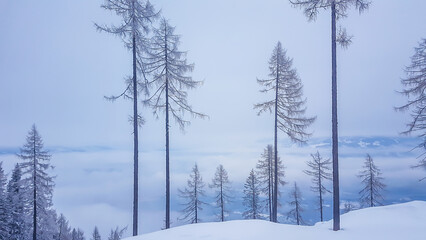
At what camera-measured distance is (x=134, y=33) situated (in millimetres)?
13305

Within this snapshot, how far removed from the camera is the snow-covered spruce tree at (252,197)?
31.9 m

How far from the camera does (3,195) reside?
24.5m

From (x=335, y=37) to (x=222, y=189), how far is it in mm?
24804

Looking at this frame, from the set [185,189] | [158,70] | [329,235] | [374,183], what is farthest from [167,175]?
[374,183]

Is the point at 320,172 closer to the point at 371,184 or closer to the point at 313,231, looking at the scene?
the point at 371,184

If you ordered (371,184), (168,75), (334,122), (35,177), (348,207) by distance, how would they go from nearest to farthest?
(334,122), (168,75), (35,177), (371,184), (348,207)

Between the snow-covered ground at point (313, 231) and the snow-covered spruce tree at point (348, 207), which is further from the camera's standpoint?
the snow-covered spruce tree at point (348, 207)

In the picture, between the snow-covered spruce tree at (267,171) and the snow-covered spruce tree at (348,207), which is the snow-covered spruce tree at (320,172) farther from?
the snow-covered spruce tree at (348,207)

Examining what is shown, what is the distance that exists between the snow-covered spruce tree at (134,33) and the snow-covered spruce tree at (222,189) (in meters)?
20.1

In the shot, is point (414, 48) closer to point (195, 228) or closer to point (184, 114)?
point (184, 114)

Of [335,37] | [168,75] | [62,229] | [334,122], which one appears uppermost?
[335,37]

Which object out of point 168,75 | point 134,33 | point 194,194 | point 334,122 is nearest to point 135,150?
point 168,75

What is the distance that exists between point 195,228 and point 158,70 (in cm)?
932

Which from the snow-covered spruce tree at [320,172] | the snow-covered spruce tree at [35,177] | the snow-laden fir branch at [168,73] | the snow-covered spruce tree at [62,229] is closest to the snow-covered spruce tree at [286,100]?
the snow-laden fir branch at [168,73]
